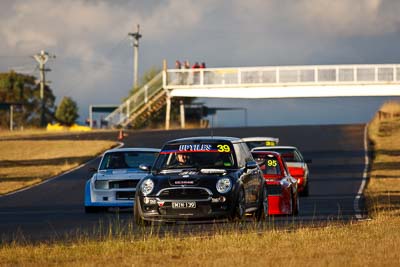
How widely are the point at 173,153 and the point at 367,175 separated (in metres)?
19.5

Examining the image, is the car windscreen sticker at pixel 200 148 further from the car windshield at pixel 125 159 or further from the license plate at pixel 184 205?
the car windshield at pixel 125 159

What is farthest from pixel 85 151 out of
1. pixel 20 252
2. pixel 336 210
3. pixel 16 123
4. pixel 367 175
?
pixel 16 123

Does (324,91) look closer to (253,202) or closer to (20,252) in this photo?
(253,202)

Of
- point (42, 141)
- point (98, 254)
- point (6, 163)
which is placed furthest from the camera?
point (42, 141)

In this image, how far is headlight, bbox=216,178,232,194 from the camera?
63.3 ft

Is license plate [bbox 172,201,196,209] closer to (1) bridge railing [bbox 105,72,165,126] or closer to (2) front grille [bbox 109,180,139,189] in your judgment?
(2) front grille [bbox 109,180,139,189]

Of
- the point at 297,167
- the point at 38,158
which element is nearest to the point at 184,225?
the point at 297,167

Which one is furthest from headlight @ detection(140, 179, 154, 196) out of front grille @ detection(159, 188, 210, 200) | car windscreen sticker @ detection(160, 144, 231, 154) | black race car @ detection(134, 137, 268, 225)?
car windscreen sticker @ detection(160, 144, 231, 154)

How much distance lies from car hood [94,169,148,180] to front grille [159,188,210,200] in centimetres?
623

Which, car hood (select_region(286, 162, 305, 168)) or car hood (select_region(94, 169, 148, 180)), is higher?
car hood (select_region(286, 162, 305, 168))

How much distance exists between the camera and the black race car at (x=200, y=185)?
63.4 feet

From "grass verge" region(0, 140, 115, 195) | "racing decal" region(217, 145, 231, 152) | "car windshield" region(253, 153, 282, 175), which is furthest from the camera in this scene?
"grass verge" region(0, 140, 115, 195)

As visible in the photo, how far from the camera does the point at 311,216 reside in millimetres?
22906

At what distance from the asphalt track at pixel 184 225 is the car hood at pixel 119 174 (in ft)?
2.74
